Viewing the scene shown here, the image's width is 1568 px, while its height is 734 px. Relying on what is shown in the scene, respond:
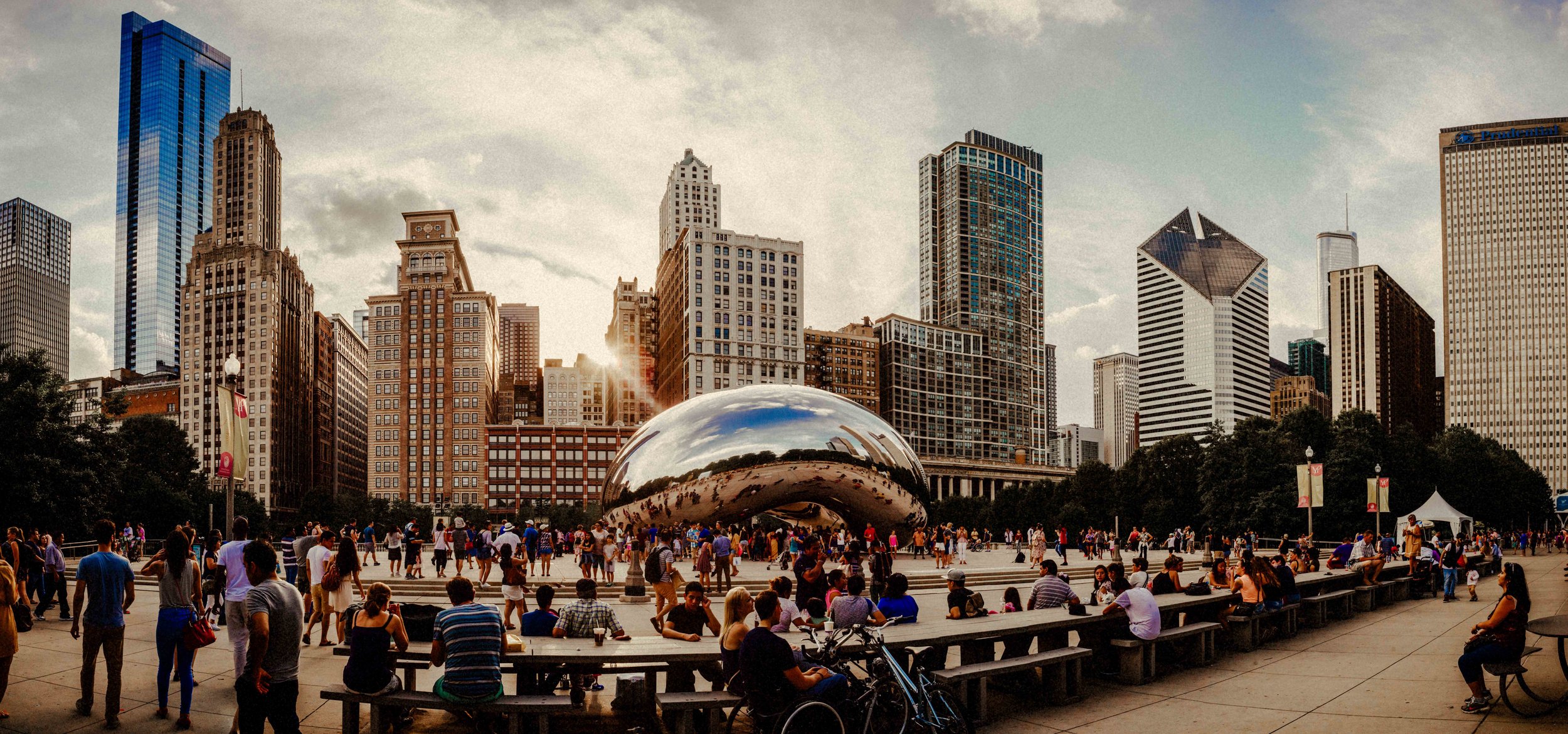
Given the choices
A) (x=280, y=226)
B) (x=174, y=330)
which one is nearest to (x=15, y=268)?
(x=174, y=330)

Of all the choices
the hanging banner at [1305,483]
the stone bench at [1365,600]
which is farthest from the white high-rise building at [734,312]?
the stone bench at [1365,600]

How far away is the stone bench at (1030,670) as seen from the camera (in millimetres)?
8016

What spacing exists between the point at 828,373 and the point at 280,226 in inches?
4243

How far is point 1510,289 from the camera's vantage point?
138000mm

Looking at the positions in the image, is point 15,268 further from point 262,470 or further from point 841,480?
point 841,480

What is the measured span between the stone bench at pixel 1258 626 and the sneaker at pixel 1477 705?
3.88 m

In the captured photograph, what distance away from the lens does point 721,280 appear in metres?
132

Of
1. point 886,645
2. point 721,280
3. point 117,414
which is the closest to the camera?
point 886,645

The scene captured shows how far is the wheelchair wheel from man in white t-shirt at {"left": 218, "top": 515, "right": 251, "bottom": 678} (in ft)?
15.2

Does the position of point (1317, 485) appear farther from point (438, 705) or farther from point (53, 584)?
point (53, 584)

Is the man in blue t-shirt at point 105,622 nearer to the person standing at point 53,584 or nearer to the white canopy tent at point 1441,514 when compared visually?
the person standing at point 53,584

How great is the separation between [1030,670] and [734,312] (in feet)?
407

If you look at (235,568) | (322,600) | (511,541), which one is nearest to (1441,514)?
(511,541)

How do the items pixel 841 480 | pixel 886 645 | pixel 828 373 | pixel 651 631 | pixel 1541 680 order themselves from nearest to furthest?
pixel 886 645
pixel 1541 680
pixel 651 631
pixel 841 480
pixel 828 373
